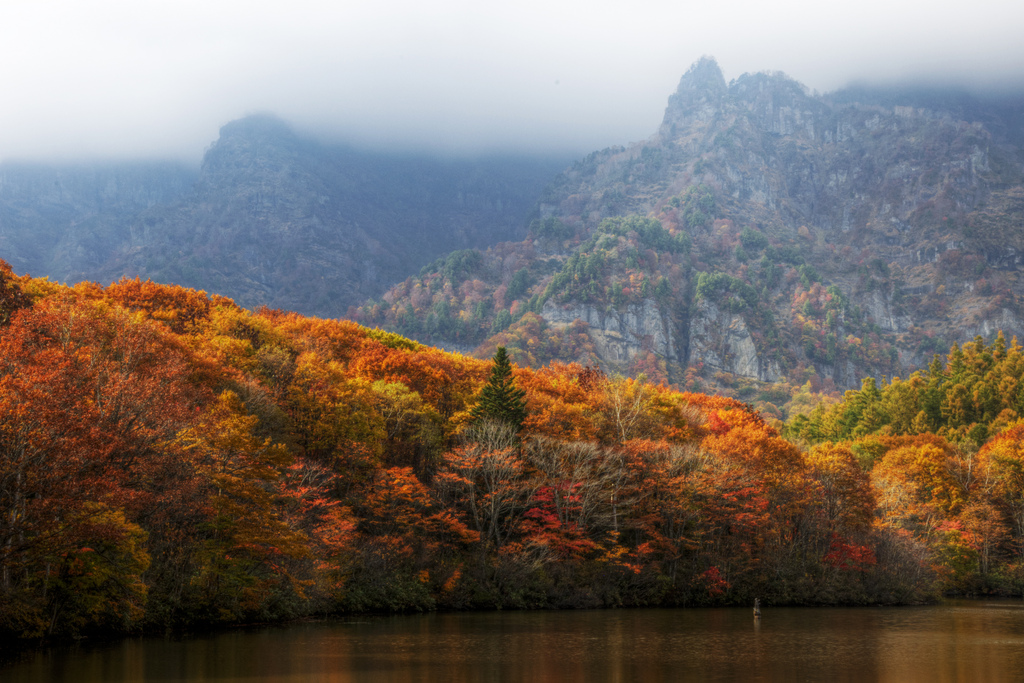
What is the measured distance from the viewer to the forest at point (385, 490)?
130 feet

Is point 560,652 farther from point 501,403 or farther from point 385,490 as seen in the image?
point 501,403

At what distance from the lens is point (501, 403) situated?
73.0 meters

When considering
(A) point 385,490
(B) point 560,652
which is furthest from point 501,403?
(B) point 560,652

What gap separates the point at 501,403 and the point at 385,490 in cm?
1424

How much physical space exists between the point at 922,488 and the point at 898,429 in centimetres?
6518

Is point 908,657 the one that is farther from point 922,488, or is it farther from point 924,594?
point 922,488

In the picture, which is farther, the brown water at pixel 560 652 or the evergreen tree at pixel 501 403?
the evergreen tree at pixel 501 403

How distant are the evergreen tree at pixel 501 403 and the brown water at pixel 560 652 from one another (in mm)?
16845

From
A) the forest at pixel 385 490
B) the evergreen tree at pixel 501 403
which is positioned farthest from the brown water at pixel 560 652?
the evergreen tree at pixel 501 403

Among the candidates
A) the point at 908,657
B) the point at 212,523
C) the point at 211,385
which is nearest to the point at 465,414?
the point at 211,385

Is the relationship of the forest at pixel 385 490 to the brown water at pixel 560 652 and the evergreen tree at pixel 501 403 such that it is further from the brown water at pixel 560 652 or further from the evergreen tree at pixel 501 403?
the brown water at pixel 560 652

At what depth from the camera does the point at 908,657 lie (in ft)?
140

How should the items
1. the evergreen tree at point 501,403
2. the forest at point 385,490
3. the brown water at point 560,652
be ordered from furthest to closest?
the evergreen tree at point 501,403
the forest at point 385,490
the brown water at point 560,652

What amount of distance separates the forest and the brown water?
3516mm
